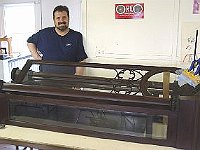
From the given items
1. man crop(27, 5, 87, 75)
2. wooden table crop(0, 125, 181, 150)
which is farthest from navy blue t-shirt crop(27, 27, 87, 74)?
wooden table crop(0, 125, 181, 150)

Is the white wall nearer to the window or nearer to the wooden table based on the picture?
the wooden table

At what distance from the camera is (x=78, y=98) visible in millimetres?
1147

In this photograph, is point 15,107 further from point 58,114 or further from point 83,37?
point 83,37

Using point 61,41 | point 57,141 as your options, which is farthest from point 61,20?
point 57,141

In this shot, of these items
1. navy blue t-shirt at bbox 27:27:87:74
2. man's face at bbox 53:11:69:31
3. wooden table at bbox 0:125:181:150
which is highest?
man's face at bbox 53:11:69:31

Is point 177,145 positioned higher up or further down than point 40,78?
further down

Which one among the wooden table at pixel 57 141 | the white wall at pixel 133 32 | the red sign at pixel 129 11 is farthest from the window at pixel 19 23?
the wooden table at pixel 57 141

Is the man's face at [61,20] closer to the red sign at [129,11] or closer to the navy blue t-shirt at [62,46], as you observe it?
the navy blue t-shirt at [62,46]

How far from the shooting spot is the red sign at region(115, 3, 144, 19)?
2.20 meters

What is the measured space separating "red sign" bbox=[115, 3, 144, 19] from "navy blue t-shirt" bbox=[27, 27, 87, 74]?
43 cm

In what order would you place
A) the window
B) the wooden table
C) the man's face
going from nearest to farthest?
the wooden table < the man's face < the window

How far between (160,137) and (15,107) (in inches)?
27.6

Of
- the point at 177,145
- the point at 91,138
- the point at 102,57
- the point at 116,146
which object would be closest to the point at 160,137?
the point at 177,145

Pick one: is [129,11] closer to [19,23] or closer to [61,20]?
[61,20]
